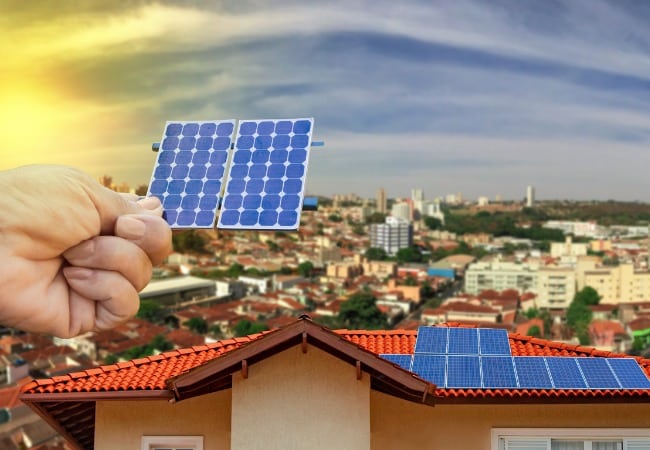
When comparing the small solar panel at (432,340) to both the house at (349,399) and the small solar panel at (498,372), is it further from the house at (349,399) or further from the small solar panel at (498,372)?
the small solar panel at (498,372)

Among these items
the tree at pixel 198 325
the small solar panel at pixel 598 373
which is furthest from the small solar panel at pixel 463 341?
the tree at pixel 198 325

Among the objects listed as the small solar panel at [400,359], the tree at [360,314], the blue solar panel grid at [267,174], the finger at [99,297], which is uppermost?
the tree at [360,314]

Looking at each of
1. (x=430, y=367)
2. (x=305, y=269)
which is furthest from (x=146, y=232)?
(x=305, y=269)

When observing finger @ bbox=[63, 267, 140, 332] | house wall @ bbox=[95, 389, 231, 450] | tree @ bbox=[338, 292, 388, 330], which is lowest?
house wall @ bbox=[95, 389, 231, 450]

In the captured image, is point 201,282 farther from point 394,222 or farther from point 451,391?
point 451,391

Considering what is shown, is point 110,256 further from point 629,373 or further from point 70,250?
point 629,373

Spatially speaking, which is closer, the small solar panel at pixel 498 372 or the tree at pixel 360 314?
the small solar panel at pixel 498 372

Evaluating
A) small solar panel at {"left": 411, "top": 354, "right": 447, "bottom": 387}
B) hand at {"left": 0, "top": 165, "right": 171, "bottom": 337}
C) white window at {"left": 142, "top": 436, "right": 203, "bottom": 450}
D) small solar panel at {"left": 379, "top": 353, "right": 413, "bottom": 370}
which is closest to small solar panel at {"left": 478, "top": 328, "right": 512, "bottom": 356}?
small solar panel at {"left": 411, "top": 354, "right": 447, "bottom": 387}

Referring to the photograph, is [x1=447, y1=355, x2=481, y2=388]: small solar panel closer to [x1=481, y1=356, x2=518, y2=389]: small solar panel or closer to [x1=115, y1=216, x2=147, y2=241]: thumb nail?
[x1=481, y1=356, x2=518, y2=389]: small solar panel
